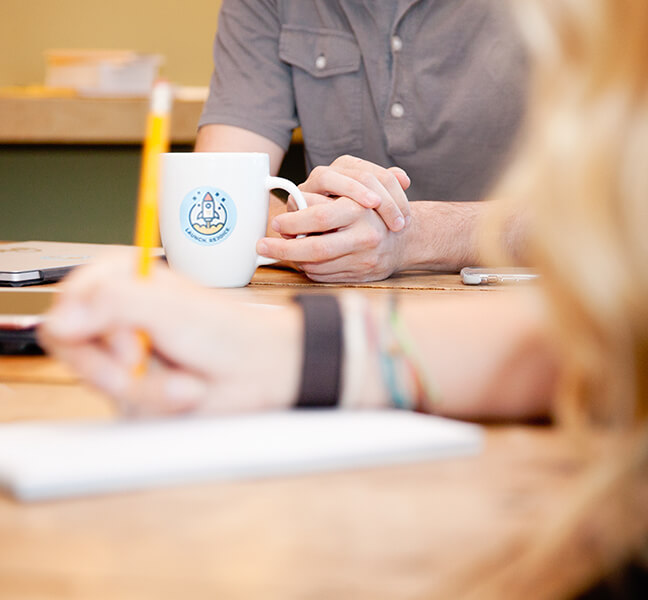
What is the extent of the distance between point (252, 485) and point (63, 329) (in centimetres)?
13

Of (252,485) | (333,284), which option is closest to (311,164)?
(333,284)

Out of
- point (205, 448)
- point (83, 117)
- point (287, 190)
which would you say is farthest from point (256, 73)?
point (205, 448)

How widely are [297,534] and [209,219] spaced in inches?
26.5

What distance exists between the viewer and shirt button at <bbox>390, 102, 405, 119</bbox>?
161cm

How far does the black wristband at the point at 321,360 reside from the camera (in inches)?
19.6

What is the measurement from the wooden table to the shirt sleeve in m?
1.25

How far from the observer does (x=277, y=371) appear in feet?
1.63

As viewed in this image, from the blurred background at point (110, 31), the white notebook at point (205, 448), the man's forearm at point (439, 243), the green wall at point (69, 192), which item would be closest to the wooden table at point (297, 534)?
the white notebook at point (205, 448)

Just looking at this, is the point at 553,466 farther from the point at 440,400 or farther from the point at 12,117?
the point at 12,117

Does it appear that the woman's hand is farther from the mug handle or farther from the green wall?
the green wall

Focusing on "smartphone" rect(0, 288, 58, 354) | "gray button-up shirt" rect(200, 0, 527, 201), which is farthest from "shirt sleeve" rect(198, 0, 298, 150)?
"smartphone" rect(0, 288, 58, 354)

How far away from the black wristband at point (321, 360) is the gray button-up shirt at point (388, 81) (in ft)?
3.70

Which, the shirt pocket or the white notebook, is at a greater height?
the shirt pocket

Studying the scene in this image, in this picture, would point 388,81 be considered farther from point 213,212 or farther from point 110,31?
point 110,31
